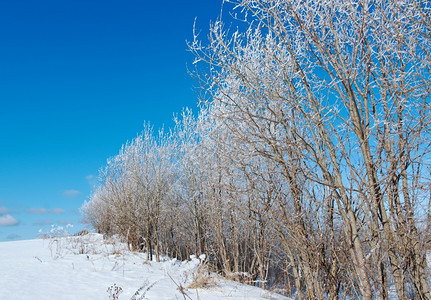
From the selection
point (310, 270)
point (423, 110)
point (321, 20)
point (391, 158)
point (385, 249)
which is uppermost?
point (321, 20)

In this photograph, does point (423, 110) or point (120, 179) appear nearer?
point (423, 110)

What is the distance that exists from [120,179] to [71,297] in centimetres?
950

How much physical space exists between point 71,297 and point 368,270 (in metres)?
4.22

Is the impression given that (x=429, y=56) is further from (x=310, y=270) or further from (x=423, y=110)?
(x=310, y=270)

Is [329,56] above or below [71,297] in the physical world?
above

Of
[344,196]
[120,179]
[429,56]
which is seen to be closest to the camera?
[429,56]

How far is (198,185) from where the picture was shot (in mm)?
11883

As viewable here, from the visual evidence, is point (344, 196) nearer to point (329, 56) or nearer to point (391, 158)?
point (391, 158)

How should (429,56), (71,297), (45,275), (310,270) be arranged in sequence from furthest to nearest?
(45,275) < (71,297) < (310,270) < (429,56)

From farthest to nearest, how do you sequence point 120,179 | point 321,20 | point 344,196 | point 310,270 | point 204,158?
A: point 120,179 < point 204,158 < point 310,270 < point 321,20 < point 344,196

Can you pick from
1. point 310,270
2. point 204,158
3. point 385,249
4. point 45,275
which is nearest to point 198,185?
point 204,158

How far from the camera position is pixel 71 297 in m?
5.08

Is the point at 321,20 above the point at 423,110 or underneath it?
above

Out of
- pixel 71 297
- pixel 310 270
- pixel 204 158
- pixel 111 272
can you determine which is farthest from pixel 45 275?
pixel 204 158
